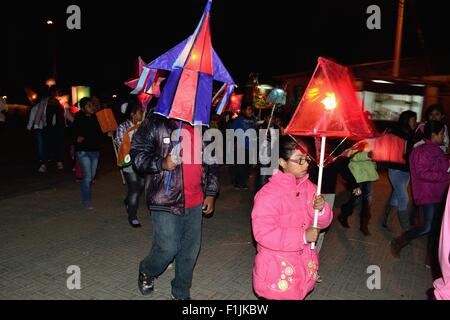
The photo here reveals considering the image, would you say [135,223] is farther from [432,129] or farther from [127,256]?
[432,129]

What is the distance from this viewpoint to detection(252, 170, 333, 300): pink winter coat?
266 centimetres

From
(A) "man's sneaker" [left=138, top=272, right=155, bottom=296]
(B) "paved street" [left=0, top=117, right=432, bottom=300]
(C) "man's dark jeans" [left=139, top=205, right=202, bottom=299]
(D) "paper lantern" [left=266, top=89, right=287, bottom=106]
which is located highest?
(D) "paper lantern" [left=266, top=89, right=287, bottom=106]

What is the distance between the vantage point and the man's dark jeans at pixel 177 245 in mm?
3420

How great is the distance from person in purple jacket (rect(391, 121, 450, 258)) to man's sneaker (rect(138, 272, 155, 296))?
129 inches

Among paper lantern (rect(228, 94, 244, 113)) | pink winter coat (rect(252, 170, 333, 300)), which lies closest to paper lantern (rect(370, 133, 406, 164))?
pink winter coat (rect(252, 170, 333, 300))

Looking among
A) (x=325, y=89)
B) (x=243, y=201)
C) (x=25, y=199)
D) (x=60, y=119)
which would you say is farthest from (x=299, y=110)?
(x=60, y=119)

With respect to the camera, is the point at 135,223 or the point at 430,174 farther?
the point at 135,223

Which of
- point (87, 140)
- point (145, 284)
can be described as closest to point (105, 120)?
point (87, 140)

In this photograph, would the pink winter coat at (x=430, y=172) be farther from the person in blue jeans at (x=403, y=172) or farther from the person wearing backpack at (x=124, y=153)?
the person wearing backpack at (x=124, y=153)

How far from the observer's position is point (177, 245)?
348 cm

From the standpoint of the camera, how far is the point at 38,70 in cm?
3659

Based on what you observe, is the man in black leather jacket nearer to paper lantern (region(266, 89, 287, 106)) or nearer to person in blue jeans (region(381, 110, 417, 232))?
person in blue jeans (region(381, 110, 417, 232))

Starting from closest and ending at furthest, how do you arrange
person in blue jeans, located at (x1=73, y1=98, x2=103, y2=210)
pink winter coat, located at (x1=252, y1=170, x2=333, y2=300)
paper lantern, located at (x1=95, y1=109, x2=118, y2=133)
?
pink winter coat, located at (x1=252, y1=170, x2=333, y2=300), person in blue jeans, located at (x1=73, y1=98, x2=103, y2=210), paper lantern, located at (x1=95, y1=109, x2=118, y2=133)

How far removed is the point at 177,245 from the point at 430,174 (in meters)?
3.10
